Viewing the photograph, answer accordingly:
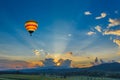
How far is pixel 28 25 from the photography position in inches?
1459

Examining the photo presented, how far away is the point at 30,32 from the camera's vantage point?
37.6m

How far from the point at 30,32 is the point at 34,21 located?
1.99 metres

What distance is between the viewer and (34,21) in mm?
37000

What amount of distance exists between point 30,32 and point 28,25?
1.27 m

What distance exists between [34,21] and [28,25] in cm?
116
